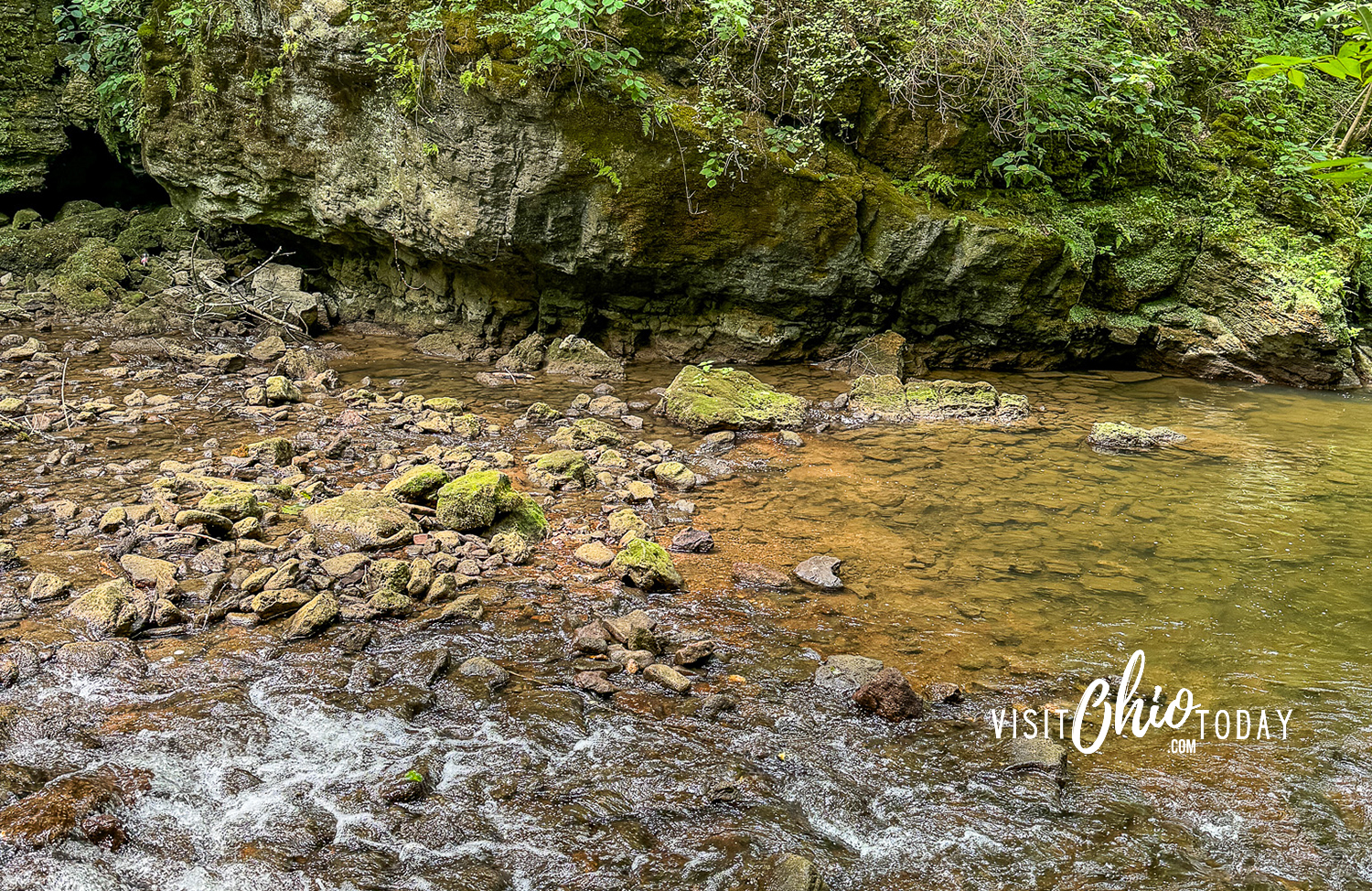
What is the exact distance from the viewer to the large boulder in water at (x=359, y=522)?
15.9 ft

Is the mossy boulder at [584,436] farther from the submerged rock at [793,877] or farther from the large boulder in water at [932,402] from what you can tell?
the submerged rock at [793,877]

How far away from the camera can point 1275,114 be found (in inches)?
429

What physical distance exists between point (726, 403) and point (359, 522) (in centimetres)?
378

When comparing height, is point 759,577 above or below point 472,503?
below

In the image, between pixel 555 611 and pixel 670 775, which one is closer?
pixel 670 775

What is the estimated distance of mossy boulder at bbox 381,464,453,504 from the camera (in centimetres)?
539

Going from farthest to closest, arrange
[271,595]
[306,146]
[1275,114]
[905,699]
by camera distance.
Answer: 1. [1275,114]
2. [306,146]
3. [271,595]
4. [905,699]

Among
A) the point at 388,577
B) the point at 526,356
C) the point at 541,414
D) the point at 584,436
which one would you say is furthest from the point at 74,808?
the point at 526,356

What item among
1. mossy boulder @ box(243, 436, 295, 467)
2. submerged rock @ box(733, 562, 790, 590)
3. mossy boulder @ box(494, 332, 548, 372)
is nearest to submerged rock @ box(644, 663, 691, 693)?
submerged rock @ box(733, 562, 790, 590)

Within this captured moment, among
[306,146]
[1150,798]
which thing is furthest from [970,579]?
[306,146]

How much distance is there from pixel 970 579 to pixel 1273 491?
3.29m

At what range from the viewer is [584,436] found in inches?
281

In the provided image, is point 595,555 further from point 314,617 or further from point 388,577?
point 314,617

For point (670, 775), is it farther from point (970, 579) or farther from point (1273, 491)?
point (1273, 491)
